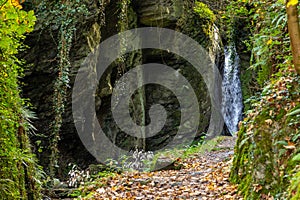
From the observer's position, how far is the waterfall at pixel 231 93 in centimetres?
1667

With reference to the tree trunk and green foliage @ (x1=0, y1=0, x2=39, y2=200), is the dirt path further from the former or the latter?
the tree trunk

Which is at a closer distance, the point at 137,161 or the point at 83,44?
the point at 137,161

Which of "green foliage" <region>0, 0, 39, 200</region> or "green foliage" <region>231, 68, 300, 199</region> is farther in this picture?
"green foliage" <region>231, 68, 300, 199</region>

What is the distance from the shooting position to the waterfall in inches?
656

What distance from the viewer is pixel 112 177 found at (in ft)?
21.5

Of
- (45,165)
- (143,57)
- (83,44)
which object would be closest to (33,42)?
(83,44)

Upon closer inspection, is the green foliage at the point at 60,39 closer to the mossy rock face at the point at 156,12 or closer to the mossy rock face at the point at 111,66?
the mossy rock face at the point at 111,66

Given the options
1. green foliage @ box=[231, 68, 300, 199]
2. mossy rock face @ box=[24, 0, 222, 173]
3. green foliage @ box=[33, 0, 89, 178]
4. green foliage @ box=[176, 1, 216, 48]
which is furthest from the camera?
green foliage @ box=[176, 1, 216, 48]

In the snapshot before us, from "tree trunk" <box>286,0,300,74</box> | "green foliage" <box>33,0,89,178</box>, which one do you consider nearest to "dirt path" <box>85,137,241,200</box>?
"tree trunk" <box>286,0,300,74</box>

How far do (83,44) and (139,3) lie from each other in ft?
11.8

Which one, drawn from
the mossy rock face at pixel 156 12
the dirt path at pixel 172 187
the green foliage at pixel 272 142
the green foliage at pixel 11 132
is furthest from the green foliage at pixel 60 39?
the green foliage at pixel 272 142

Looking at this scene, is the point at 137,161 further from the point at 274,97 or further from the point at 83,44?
the point at 274,97

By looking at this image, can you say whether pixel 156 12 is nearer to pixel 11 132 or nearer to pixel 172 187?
pixel 172 187

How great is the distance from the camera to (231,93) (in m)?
17.1
